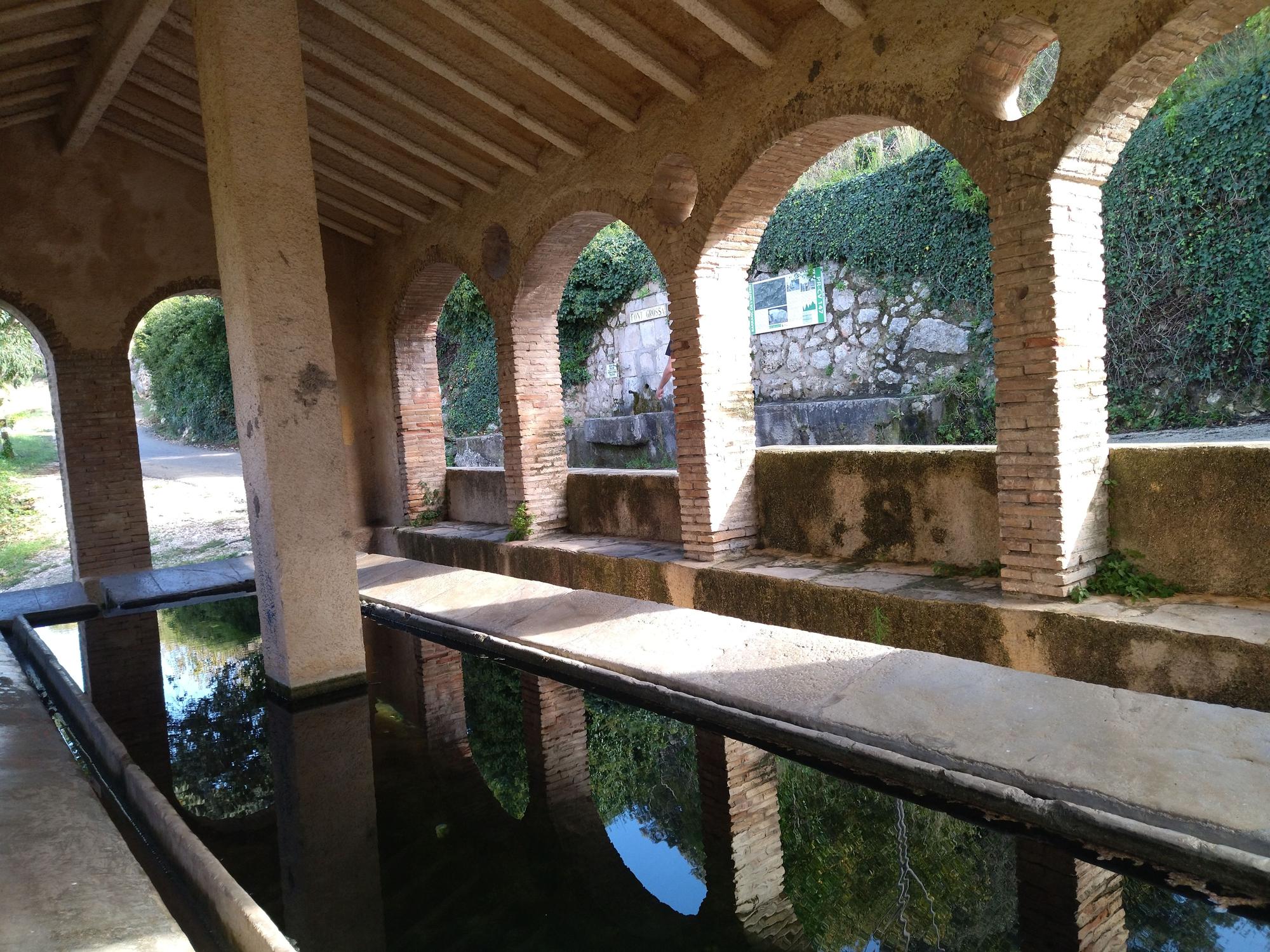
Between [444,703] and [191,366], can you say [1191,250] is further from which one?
[191,366]

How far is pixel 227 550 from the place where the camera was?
1256 centimetres


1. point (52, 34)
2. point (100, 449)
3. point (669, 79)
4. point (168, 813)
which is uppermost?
point (52, 34)

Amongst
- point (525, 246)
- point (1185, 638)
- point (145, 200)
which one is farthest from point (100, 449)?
point (1185, 638)

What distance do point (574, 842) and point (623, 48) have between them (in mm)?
5052

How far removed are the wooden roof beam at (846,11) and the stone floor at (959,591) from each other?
3346 mm

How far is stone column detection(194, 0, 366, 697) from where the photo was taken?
539 centimetres

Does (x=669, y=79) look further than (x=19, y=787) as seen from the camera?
Yes

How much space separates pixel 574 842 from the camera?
3885mm

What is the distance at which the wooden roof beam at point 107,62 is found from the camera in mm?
6648

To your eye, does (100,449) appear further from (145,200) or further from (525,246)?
(525,246)

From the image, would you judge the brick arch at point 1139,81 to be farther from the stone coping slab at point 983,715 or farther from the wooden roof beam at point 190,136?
the wooden roof beam at point 190,136

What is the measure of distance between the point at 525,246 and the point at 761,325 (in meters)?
5.05

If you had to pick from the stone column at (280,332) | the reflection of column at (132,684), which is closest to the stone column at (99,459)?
the reflection of column at (132,684)

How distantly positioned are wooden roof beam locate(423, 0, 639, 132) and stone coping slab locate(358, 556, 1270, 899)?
3794mm
